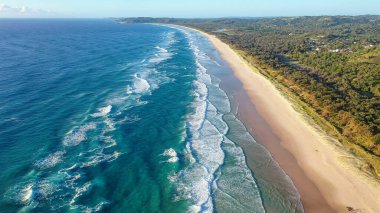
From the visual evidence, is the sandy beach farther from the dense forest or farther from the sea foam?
the sea foam

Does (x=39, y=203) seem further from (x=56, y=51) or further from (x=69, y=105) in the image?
(x=56, y=51)

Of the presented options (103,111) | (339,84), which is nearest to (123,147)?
(103,111)

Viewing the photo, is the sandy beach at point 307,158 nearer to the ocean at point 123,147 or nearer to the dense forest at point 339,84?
the ocean at point 123,147

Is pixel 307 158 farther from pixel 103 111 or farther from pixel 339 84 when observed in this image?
pixel 339 84

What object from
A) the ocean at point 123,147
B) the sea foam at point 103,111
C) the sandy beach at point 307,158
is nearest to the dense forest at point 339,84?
the sandy beach at point 307,158

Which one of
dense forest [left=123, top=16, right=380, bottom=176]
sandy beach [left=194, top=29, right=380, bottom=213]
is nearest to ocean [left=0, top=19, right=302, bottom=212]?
sandy beach [left=194, top=29, right=380, bottom=213]

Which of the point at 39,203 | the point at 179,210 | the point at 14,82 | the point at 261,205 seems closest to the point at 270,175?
the point at 261,205
